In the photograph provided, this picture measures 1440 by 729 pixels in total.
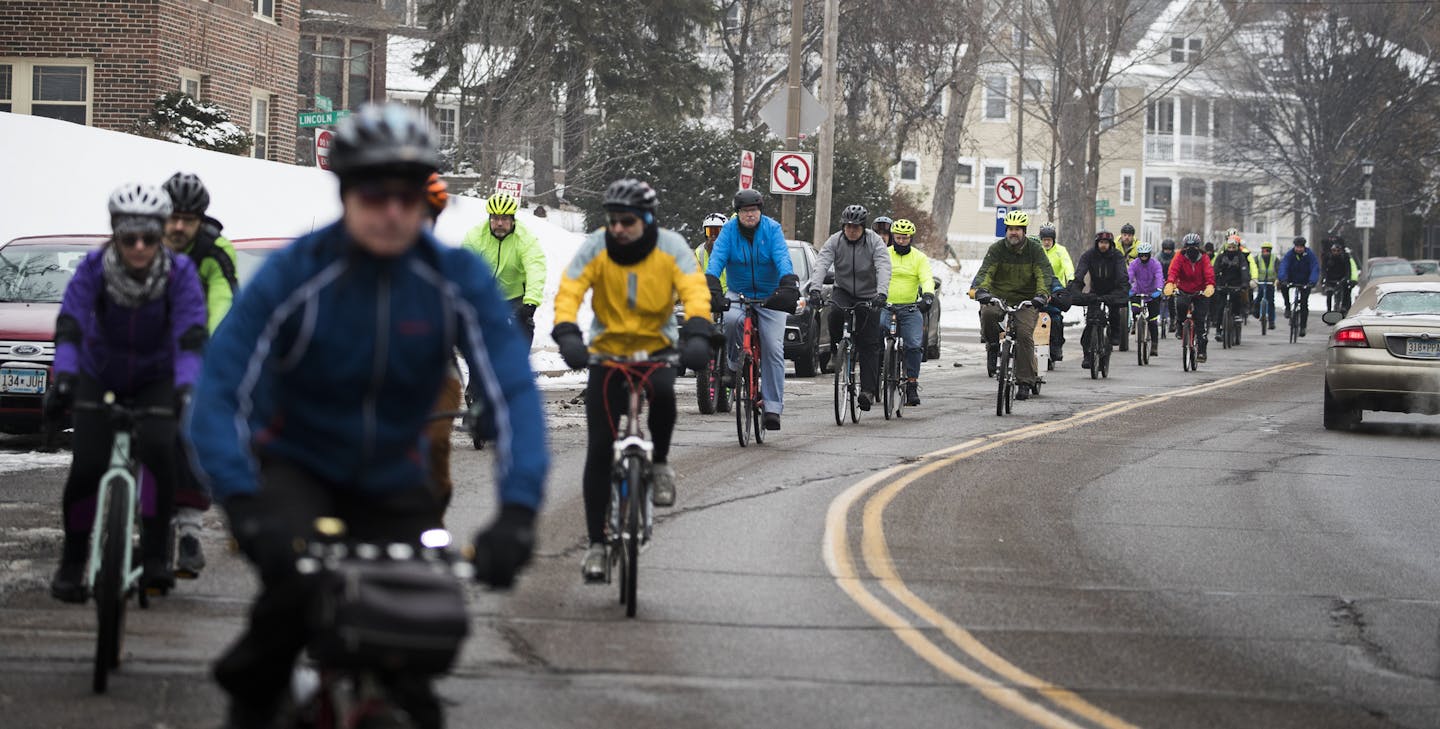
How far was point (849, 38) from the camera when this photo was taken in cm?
5153

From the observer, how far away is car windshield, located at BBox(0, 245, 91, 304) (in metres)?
14.8

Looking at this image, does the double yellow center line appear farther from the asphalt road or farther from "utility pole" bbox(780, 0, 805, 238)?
"utility pole" bbox(780, 0, 805, 238)

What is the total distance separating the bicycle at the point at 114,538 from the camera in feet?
21.7

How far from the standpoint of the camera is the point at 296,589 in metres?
4.01

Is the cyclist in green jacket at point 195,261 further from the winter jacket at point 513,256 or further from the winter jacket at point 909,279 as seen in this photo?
the winter jacket at point 909,279

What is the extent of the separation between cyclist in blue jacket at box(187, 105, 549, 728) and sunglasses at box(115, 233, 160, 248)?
3.03m

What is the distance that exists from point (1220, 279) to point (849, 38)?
19654mm

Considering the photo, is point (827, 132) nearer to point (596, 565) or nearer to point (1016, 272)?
point (1016, 272)

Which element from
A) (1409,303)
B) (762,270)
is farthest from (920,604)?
(1409,303)

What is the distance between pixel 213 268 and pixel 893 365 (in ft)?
36.1

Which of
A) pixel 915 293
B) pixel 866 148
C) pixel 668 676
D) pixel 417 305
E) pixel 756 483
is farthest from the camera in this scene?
pixel 866 148

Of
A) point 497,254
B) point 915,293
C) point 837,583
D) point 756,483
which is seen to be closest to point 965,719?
point 837,583

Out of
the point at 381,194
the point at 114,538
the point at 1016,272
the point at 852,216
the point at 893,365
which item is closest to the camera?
the point at 381,194

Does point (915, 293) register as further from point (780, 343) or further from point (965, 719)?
point (965, 719)
